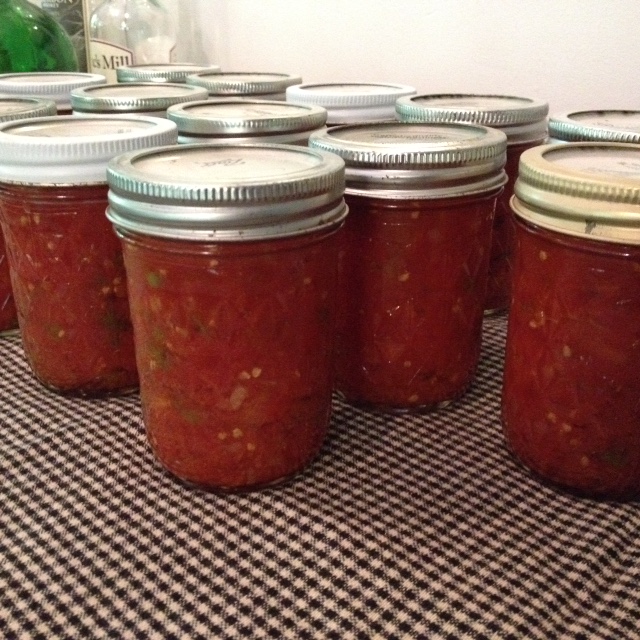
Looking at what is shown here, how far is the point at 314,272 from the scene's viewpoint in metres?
0.55

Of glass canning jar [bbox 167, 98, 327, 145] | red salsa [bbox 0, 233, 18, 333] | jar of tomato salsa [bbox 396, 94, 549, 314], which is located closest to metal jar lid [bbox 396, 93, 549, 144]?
jar of tomato salsa [bbox 396, 94, 549, 314]

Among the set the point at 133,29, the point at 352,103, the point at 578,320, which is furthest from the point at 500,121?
the point at 133,29

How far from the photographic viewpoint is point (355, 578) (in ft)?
1.61

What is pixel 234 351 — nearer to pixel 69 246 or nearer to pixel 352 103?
pixel 69 246

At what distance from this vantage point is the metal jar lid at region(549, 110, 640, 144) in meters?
0.66

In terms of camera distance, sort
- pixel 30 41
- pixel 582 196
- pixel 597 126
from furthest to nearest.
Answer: pixel 30 41, pixel 597 126, pixel 582 196

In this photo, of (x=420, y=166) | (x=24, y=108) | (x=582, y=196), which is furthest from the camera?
(x=24, y=108)

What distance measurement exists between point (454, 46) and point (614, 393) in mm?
653

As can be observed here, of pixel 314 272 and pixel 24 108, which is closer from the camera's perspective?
pixel 314 272

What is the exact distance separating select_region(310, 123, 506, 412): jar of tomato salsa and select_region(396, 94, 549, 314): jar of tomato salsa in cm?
5

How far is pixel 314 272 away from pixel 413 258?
120 millimetres

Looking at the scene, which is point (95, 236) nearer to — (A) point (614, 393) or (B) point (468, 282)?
(B) point (468, 282)

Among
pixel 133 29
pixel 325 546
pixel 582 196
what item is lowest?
pixel 325 546

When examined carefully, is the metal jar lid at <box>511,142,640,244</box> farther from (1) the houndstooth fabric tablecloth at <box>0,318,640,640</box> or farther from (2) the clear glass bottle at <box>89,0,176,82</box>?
(2) the clear glass bottle at <box>89,0,176,82</box>
